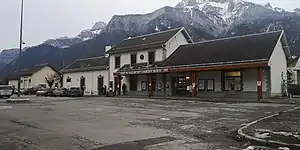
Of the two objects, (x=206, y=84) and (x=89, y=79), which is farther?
(x=89, y=79)

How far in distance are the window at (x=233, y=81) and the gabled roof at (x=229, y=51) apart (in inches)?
75.4

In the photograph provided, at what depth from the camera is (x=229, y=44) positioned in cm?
3944

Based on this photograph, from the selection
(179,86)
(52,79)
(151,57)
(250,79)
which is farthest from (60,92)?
(250,79)

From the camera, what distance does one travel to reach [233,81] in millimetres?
36594

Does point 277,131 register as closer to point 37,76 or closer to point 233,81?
point 233,81

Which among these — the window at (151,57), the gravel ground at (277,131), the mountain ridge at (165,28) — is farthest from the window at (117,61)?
the mountain ridge at (165,28)

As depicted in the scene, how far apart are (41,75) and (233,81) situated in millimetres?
55485

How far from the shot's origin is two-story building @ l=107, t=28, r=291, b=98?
1353 inches

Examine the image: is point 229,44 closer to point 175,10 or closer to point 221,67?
point 221,67

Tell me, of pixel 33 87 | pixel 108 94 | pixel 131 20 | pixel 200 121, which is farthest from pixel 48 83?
pixel 131 20

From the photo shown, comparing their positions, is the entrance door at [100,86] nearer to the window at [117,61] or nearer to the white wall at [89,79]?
the white wall at [89,79]

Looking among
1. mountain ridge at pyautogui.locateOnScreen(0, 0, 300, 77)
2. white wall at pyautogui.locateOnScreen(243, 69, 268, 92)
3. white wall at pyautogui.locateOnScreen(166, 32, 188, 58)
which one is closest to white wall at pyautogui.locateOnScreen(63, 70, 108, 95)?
white wall at pyautogui.locateOnScreen(166, 32, 188, 58)

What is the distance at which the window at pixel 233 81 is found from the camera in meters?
36.1

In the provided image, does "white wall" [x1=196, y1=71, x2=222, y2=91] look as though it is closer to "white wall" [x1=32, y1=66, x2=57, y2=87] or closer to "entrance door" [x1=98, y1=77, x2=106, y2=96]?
"entrance door" [x1=98, y1=77, x2=106, y2=96]
